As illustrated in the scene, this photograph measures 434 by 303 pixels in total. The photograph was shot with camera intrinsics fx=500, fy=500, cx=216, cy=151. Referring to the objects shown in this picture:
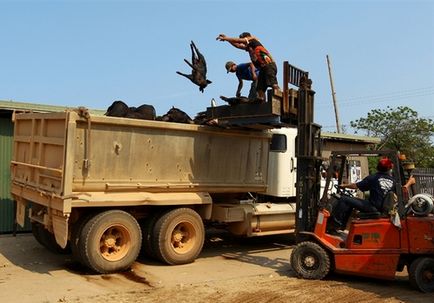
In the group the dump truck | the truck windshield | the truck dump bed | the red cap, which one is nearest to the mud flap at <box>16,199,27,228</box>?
the dump truck

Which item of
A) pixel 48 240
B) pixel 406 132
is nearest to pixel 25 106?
pixel 48 240

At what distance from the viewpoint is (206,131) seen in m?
9.81

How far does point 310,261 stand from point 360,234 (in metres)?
0.92

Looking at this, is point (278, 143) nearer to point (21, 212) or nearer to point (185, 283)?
point (185, 283)

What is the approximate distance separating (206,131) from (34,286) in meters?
4.23

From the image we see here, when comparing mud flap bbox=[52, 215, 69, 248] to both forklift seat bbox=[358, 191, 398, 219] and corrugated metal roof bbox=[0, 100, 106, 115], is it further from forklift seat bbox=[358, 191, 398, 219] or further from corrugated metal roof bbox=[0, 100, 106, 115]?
forklift seat bbox=[358, 191, 398, 219]

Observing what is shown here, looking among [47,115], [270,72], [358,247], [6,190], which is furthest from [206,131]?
[6,190]

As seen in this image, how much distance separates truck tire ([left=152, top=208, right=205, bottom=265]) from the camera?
29.1 feet

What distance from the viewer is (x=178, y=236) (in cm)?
925

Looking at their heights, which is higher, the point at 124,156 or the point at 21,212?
the point at 124,156

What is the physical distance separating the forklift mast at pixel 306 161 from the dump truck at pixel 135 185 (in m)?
1.70

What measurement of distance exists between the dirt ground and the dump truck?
0.37 metres

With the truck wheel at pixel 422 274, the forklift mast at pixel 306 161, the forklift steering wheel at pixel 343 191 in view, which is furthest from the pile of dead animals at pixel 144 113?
the truck wheel at pixel 422 274

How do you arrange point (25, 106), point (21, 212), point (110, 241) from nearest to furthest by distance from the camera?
point (110, 241), point (21, 212), point (25, 106)
